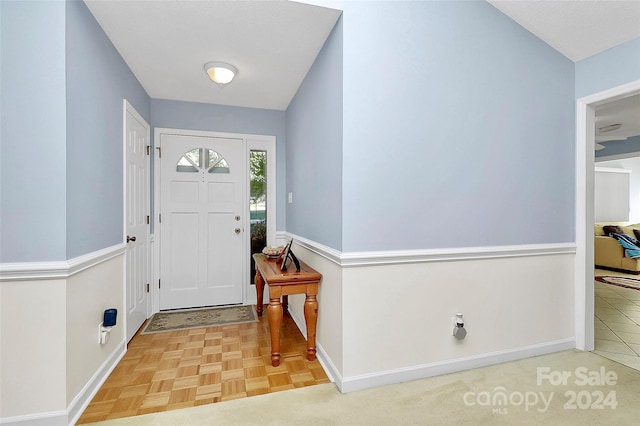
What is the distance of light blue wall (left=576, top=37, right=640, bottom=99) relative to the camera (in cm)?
208

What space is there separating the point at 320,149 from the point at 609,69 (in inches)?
84.5

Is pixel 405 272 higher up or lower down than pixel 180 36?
lower down

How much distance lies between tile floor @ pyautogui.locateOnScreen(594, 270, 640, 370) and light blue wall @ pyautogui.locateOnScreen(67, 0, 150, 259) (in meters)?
3.70

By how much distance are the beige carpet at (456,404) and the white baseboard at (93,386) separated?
0.20 m

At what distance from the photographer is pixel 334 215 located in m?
2.01

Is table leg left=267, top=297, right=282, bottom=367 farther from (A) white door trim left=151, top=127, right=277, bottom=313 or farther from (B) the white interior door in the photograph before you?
(A) white door trim left=151, top=127, right=277, bottom=313

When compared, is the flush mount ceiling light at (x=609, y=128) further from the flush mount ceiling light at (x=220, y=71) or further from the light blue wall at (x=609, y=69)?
the flush mount ceiling light at (x=220, y=71)

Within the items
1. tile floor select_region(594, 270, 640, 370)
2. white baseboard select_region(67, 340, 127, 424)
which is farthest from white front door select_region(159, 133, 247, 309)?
tile floor select_region(594, 270, 640, 370)

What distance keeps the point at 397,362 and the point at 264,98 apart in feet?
9.04

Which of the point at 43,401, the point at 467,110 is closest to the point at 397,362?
the point at 467,110

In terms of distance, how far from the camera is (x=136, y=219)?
111 inches

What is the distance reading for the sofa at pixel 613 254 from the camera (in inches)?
211

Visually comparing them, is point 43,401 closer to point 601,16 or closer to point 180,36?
point 180,36

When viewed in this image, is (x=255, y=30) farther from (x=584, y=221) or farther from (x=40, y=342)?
(x=584, y=221)
